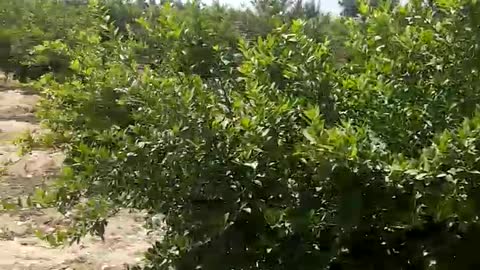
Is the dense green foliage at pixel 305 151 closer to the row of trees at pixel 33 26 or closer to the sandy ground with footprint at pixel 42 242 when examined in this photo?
the sandy ground with footprint at pixel 42 242

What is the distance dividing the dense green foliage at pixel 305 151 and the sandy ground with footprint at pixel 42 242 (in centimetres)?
174

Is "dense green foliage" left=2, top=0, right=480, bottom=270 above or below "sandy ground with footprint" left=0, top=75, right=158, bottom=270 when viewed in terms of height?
above

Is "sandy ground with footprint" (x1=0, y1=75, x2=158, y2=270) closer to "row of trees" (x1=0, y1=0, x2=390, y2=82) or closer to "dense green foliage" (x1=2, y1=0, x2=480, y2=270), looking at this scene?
"row of trees" (x1=0, y1=0, x2=390, y2=82)

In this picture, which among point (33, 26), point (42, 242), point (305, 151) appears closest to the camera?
point (305, 151)

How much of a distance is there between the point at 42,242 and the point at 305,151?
323 cm

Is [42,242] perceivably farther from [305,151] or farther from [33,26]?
[33,26]

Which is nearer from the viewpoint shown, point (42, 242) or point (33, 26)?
point (42, 242)

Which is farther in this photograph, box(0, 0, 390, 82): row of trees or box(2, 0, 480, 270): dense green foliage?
box(0, 0, 390, 82): row of trees

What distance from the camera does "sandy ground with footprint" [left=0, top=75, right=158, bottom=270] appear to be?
15.9 ft

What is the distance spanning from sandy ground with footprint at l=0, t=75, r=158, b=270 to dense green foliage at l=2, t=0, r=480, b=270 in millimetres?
1740

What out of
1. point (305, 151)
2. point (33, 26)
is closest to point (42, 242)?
point (305, 151)

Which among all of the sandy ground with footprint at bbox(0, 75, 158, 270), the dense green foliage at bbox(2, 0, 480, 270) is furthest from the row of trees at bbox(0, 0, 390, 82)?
the dense green foliage at bbox(2, 0, 480, 270)

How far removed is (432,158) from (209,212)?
0.91 metres

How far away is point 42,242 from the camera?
5293 mm
